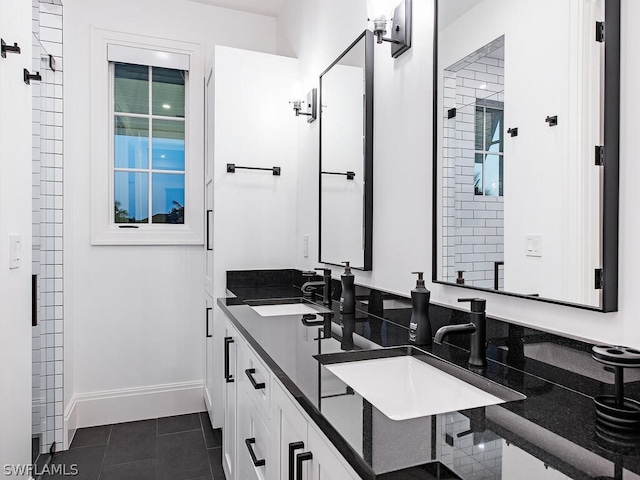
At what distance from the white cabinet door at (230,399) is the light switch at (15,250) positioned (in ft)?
2.90

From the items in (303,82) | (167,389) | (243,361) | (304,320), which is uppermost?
(303,82)

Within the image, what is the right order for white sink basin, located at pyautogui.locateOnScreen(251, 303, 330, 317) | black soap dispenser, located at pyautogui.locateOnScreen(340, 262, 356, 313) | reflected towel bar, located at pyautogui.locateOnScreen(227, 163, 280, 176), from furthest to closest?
reflected towel bar, located at pyautogui.locateOnScreen(227, 163, 280, 176), white sink basin, located at pyautogui.locateOnScreen(251, 303, 330, 317), black soap dispenser, located at pyautogui.locateOnScreen(340, 262, 356, 313)

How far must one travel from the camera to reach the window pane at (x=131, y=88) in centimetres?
315

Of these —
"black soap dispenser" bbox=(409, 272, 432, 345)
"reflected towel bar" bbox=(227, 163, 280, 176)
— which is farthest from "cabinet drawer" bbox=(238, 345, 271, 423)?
"reflected towel bar" bbox=(227, 163, 280, 176)

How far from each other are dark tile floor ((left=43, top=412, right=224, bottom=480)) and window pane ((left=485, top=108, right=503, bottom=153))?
2.12 m

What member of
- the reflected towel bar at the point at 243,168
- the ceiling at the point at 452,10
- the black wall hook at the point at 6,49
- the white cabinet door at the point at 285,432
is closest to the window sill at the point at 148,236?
the reflected towel bar at the point at 243,168

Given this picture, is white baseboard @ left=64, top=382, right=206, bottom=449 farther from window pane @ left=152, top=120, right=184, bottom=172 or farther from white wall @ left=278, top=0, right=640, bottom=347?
window pane @ left=152, top=120, right=184, bottom=172

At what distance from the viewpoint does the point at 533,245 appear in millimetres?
1151

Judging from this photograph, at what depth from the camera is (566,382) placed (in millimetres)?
1008

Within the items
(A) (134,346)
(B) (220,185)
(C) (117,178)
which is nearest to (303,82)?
(B) (220,185)

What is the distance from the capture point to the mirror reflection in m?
1.00

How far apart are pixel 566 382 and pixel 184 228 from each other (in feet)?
9.16

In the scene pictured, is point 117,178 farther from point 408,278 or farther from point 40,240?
point 408,278

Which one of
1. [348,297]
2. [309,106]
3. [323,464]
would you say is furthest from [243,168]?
[323,464]
